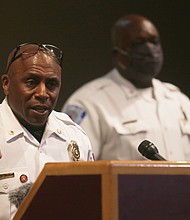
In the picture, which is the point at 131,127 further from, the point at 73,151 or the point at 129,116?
the point at 73,151

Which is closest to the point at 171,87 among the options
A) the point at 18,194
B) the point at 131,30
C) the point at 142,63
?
the point at 142,63

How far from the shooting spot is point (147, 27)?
7.29 feet

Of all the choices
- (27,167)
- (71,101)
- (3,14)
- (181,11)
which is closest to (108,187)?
(27,167)

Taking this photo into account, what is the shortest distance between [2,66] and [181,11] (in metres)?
0.91

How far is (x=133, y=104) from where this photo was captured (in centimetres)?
220

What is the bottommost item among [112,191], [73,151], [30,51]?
[112,191]

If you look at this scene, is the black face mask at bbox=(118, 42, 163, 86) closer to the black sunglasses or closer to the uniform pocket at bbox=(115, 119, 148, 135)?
the uniform pocket at bbox=(115, 119, 148, 135)

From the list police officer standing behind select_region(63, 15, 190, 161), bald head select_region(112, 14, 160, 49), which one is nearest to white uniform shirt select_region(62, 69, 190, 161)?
police officer standing behind select_region(63, 15, 190, 161)

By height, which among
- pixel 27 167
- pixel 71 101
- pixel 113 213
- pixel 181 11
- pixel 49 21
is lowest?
pixel 113 213

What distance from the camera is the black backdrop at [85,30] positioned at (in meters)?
1.93

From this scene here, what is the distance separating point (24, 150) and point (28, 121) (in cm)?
5

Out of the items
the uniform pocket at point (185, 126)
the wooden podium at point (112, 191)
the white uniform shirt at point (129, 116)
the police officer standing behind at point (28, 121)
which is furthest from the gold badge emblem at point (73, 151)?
the uniform pocket at point (185, 126)

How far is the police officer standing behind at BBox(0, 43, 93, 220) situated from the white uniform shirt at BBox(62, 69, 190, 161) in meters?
0.87

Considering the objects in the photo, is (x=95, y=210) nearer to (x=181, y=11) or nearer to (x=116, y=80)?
(x=116, y=80)
